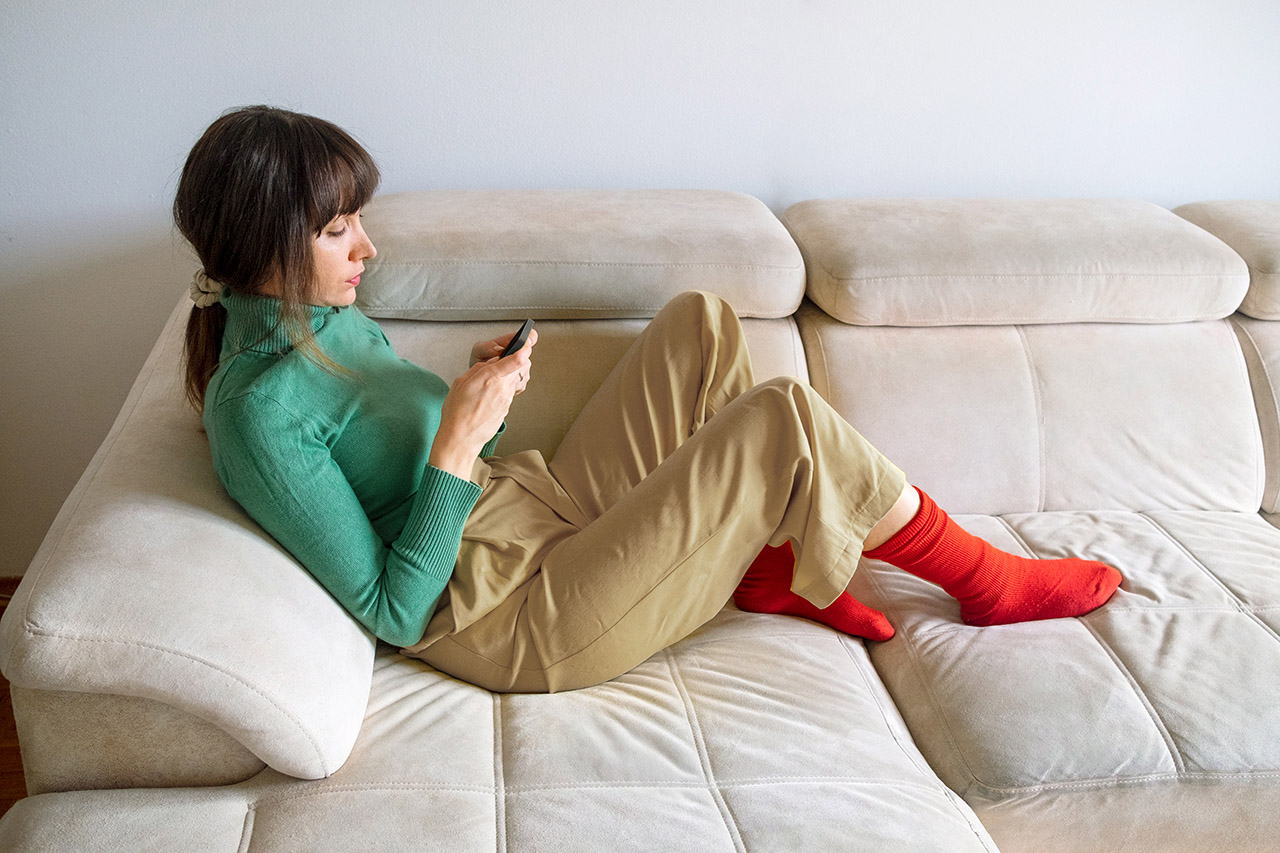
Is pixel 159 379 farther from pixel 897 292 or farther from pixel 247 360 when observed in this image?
pixel 897 292

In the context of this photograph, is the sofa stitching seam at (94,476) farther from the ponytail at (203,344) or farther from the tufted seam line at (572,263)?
the tufted seam line at (572,263)

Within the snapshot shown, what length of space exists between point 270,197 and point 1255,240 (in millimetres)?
1613

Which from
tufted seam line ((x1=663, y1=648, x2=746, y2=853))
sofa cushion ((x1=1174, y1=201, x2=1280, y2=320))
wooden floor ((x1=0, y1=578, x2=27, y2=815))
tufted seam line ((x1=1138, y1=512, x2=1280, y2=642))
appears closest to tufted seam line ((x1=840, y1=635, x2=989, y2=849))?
tufted seam line ((x1=663, y1=648, x2=746, y2=853))

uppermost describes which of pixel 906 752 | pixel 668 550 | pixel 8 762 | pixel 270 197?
pixel 270 197

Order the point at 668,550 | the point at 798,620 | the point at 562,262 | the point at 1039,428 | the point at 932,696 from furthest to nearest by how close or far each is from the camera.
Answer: the point at 1039,428, the point at 562,262, the point at 798,620, the point at 932,696, the point at 668,550

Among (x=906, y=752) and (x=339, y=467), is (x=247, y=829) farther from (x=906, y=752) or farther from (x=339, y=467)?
(x=906, y=752)

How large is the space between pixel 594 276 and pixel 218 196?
622 mm

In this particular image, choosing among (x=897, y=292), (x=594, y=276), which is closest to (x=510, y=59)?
(x=594, y=276)

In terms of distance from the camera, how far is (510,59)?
1.78 metres

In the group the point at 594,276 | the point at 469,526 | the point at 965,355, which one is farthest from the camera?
the point at 965,355

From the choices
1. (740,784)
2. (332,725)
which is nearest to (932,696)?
(740,784)

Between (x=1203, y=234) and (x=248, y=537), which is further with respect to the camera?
(x=1203, y=234)

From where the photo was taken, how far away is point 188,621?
37.1 inches

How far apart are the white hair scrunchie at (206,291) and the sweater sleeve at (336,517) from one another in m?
0.16
